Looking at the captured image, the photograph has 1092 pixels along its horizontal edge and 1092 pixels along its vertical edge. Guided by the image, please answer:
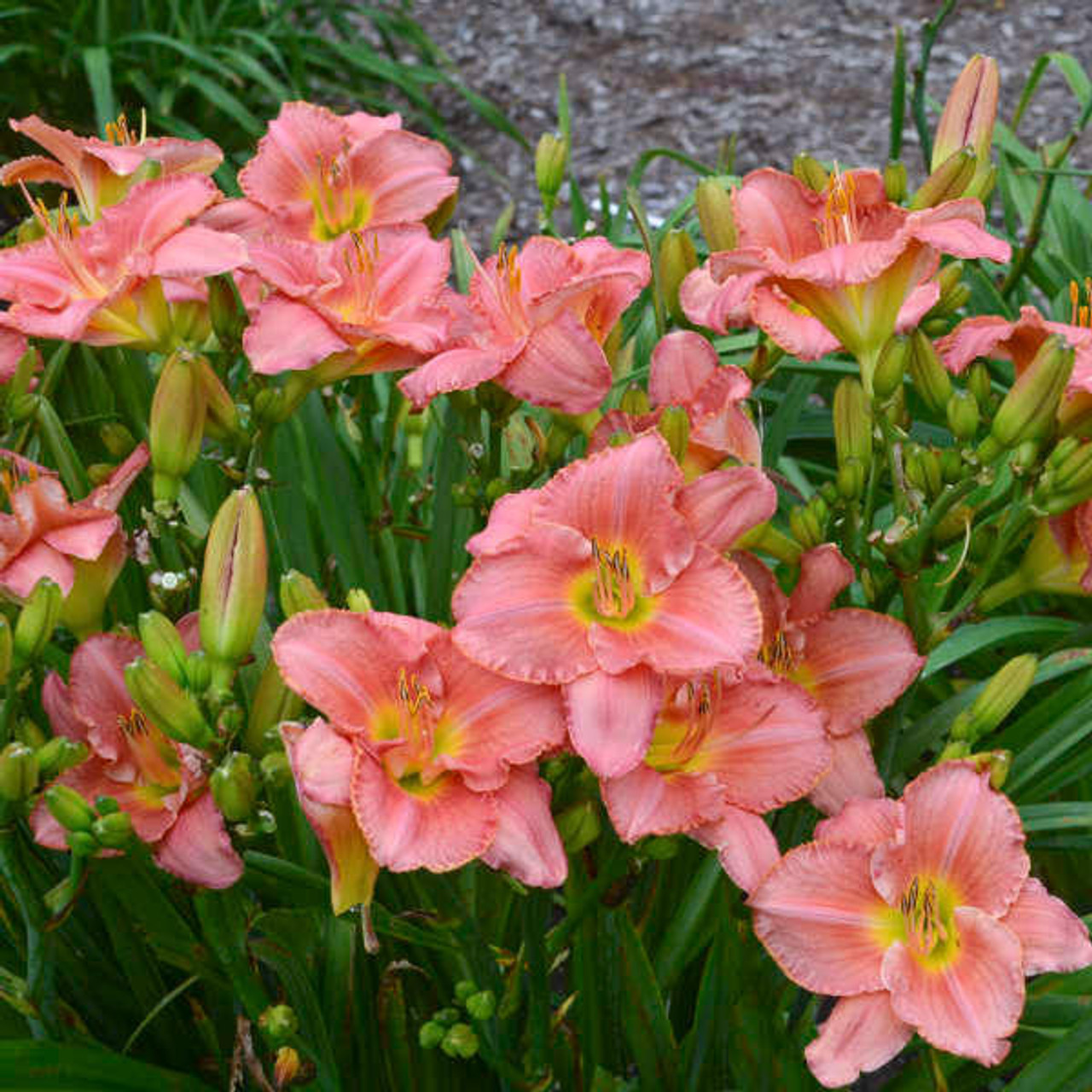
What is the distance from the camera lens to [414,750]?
83 centimetres

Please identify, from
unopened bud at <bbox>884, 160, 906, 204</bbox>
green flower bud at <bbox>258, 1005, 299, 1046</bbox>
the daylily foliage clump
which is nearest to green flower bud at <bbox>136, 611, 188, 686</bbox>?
the daylily foliage clump

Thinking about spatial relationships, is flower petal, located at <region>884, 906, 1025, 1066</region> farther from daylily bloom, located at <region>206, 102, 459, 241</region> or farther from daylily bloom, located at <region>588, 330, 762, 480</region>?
daylily bloom, located at <region>206, 102, 459, 241</region>

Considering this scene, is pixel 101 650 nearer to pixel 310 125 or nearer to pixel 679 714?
pixel 679 714

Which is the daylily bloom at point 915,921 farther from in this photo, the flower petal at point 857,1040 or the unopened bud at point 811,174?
the unopened bud at point 811,174

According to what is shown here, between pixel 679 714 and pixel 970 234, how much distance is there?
1.24 ft

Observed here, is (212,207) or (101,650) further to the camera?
(212,207)

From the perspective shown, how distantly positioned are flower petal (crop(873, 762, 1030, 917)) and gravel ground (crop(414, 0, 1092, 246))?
8.32 feet

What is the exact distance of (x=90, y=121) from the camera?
3.33 m

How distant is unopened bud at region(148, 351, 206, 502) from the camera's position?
37.0 inches

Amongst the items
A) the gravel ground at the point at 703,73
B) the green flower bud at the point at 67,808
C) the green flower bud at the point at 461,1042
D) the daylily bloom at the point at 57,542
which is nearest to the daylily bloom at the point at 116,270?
the daylily bloom at the point at 57,542

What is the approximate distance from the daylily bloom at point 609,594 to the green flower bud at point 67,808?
247 millimetres

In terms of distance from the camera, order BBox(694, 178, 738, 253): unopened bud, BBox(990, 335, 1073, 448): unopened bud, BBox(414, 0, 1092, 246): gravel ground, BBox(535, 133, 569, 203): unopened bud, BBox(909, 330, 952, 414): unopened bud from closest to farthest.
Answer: BBox(990, 335, 1073, 448): unopened bud → BBox(909, 330, 952, 414): unopened bud → BBox(694, 178, 738, 253): unopened bud → BBox(535, 133, 569, 203): unopened bud → BBox(414, 0, 1092, 246): gravel ground

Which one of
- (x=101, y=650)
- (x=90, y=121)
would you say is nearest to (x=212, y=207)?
(x=101, y=650)

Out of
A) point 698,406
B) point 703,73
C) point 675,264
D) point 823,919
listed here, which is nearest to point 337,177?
point 675,264
